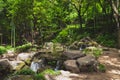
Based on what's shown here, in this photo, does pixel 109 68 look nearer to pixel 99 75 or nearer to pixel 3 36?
pixel 99 75

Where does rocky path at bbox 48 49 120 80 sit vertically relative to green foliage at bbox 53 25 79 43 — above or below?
below

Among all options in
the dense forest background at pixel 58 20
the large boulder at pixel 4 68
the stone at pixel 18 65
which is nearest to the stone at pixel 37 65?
the stone at pixel 18 65

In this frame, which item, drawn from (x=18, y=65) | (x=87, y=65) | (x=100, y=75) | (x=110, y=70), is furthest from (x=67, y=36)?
(x=100, y=75)

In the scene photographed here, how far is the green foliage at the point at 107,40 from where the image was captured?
77.5 feet

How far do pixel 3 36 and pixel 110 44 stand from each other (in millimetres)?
18921

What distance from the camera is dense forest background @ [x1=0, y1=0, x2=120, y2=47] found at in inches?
1073

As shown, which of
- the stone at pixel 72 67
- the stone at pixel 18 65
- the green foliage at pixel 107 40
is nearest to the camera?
the stone at pixel 72 67

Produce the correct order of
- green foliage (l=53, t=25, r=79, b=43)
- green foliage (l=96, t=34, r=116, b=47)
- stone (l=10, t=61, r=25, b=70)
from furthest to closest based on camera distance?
green foliage (l=53, t=25, r=79, b=43)
green foliage (l=96, t=34, r=116, b=47)
stone (l=10, t=61, r=25, b=70)

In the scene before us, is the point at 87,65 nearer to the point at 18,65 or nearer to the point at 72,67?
the point at 72,67

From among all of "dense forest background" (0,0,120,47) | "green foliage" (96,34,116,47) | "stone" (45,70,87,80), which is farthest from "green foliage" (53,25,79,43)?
"stone" (45,70,87,80)

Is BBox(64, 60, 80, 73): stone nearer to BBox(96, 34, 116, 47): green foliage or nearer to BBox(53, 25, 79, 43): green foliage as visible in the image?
BBox(96, 34, 116, 47): green foliage

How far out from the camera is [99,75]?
12.4 m

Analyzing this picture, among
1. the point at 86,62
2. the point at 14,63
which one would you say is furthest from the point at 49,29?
the point at 86,62

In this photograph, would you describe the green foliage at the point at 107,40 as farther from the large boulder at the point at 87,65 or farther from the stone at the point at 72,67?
the stone at the point at 72,67
